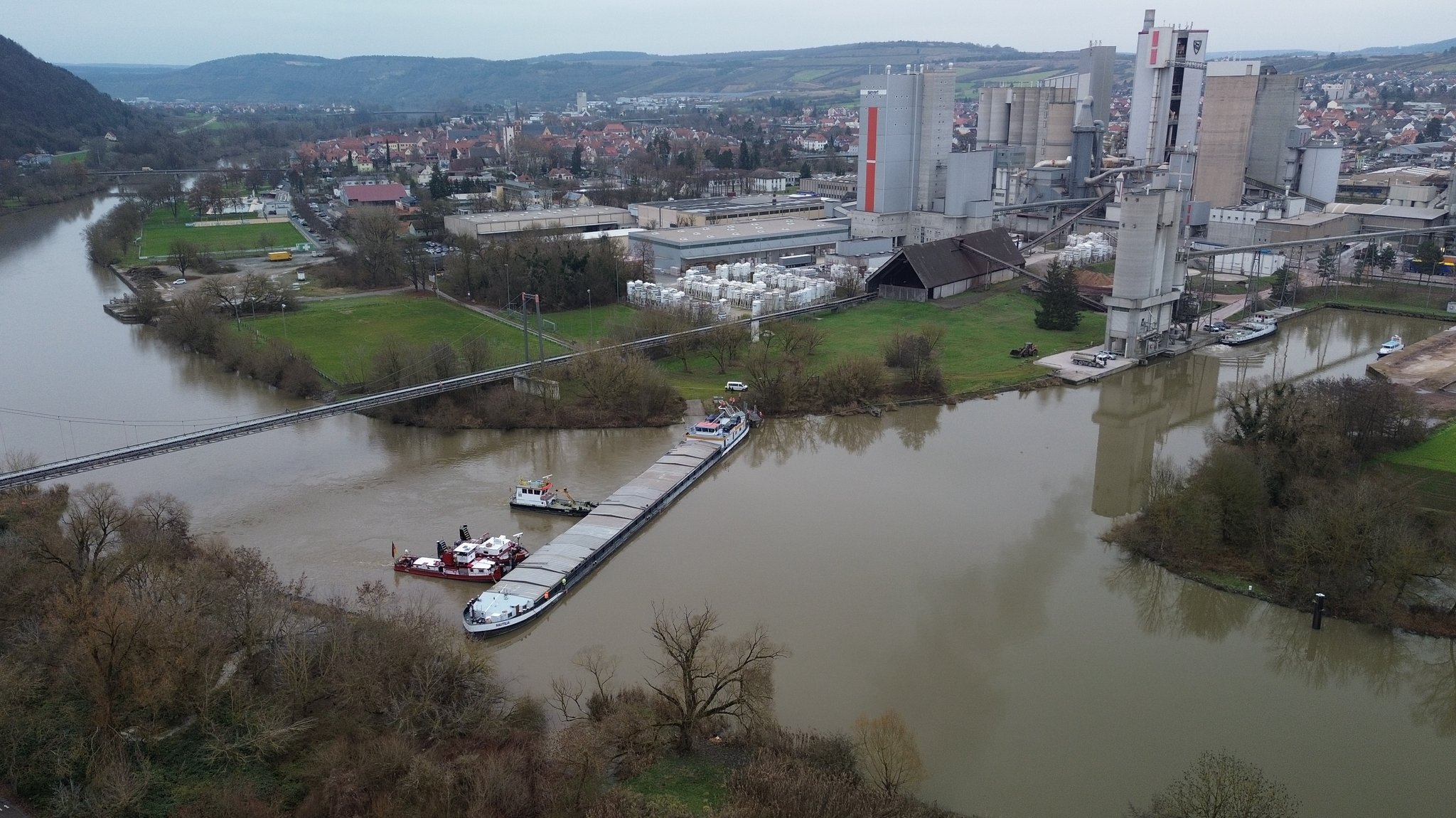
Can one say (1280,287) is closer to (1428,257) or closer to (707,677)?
(1428,257)

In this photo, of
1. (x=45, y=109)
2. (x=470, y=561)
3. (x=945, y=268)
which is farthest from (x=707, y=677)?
(x=45, y=109)

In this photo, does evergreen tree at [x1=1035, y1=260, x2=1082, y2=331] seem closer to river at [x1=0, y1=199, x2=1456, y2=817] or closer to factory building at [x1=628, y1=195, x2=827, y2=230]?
river at [x1=0, y1=199, x2=1456, y2=817]

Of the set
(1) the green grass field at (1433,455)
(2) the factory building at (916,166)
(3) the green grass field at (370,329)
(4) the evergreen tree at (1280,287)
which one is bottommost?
(3) the green grass field at (370,329)

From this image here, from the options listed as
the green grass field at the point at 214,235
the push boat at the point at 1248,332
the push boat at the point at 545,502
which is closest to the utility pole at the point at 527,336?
the push boat at the point at 545,502

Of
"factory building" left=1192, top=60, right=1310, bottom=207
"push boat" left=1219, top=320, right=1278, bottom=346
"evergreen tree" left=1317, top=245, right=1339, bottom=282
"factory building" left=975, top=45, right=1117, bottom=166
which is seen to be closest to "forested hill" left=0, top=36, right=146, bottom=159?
"factory building" left=975, top=45, right=1117, bottom=166

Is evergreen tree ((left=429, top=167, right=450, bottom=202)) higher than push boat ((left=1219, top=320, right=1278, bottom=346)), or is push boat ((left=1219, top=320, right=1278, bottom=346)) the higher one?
evergreen tree ((left=429, top=167, right=450, bottom=202))

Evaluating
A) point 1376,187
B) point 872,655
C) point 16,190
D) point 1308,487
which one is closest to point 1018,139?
point 1376,187

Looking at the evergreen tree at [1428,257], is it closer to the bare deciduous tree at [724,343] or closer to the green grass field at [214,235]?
the bare deciduous tree at [724,343]
